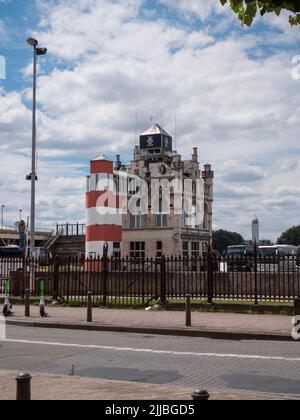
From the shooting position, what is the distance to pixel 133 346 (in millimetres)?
12977

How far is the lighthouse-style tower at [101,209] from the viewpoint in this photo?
133 ft

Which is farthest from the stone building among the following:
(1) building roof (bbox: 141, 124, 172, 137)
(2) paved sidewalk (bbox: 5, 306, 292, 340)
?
(2) paved sidewalk (bbox: 5, 306, 292, 340)

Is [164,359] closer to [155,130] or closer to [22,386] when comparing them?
[22,386]

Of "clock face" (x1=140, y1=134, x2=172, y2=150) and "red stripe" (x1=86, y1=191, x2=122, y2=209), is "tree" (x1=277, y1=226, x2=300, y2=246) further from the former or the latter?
"red stripe" (x1=86, y1=191, x2=122, y2=209)

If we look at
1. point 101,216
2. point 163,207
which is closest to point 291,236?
point 163,207

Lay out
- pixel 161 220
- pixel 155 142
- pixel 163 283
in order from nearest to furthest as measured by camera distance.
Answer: pixel 163 283, pixel 161 220, pixel 155 142

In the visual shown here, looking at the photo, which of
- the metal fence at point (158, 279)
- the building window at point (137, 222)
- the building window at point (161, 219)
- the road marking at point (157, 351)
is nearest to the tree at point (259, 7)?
the road marking at point (157, 351)

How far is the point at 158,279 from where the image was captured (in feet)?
74.0

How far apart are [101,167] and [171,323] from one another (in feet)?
82.2

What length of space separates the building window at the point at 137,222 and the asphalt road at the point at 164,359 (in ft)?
231

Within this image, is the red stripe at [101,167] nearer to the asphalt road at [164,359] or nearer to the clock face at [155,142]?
the asphalt road at [164,359]
